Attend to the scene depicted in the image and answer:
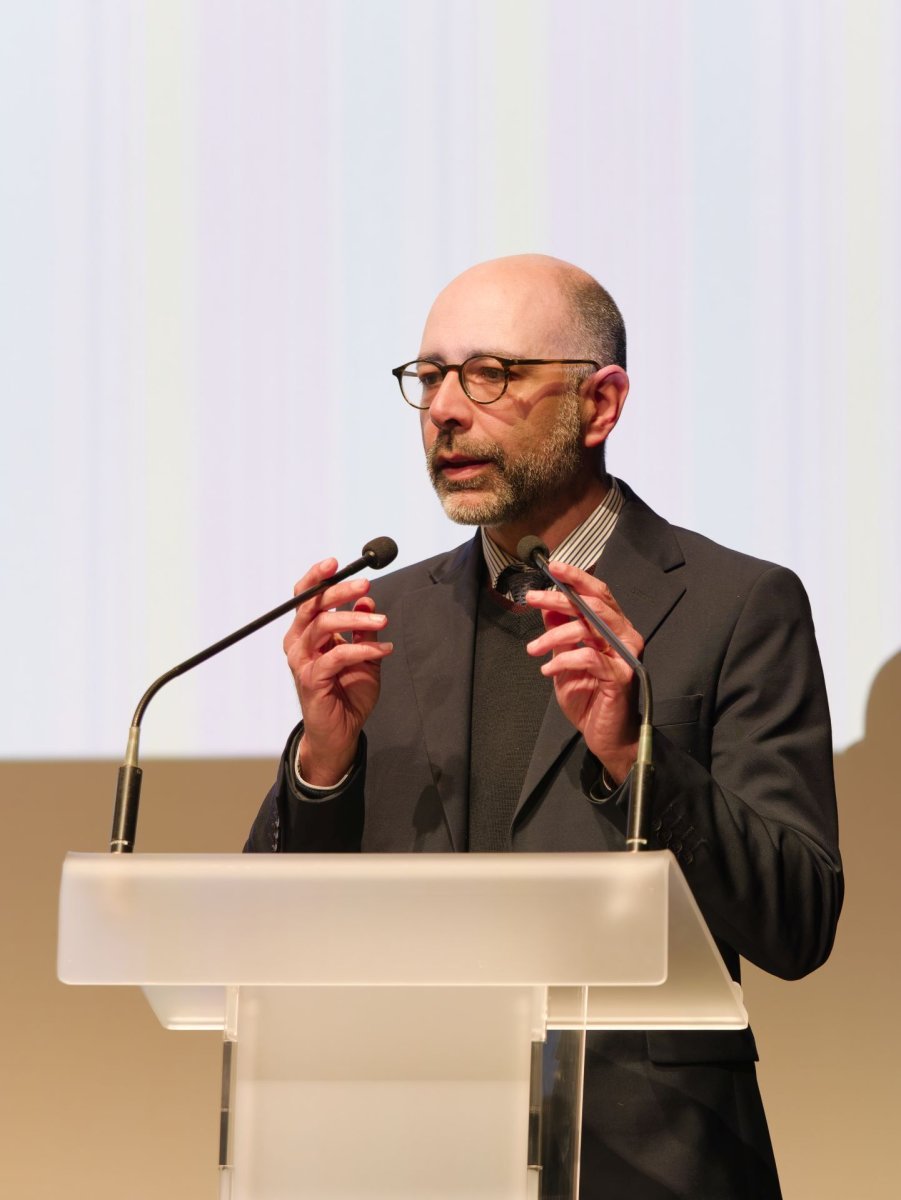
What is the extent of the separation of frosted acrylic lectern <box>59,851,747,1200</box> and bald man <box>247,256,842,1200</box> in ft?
1.08

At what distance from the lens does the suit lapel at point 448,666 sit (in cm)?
210

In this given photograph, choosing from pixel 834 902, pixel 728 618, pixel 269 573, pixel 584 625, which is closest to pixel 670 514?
pixel 269 573

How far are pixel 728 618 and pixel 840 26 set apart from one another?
143 centimetres

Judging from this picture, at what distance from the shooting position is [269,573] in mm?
3072

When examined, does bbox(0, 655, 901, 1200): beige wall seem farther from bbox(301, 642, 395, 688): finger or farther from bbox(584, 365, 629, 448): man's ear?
bbox(301, 642, 395, 688): finger

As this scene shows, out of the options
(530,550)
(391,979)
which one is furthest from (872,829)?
(391,979)

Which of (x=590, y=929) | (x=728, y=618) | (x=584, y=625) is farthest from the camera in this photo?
(x=728, y=618)

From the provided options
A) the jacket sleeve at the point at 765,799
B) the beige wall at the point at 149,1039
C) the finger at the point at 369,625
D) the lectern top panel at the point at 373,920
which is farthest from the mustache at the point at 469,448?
the beige wall at the point at 149,1039

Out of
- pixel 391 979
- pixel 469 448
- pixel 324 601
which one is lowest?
pixel 391 979

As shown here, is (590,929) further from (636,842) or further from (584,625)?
(584,625)

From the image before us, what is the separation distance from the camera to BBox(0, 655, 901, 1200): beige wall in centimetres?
319

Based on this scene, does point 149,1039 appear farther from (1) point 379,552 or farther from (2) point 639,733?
(2) point 639,733

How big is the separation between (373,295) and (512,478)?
98 cm

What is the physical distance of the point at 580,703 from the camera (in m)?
1.75
